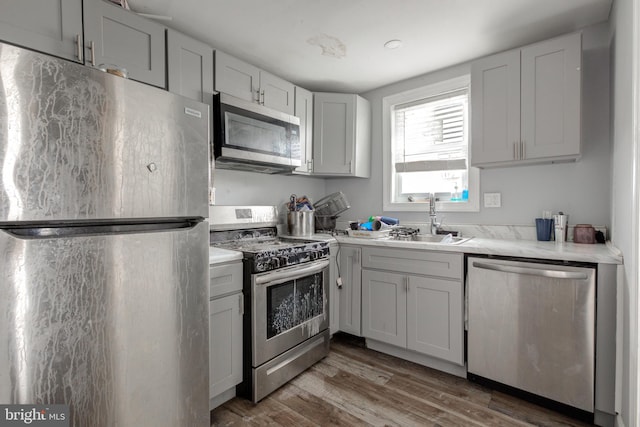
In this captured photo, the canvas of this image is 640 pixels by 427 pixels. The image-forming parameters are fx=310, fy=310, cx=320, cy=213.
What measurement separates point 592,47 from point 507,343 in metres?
2.03

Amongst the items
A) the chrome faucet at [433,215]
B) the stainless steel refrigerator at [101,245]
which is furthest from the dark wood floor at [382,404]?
the chrome faucet at [433,215]

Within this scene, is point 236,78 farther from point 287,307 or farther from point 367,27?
point 287,307

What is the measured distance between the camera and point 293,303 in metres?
2.07

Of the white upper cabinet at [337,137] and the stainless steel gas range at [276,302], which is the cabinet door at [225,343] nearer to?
the stainless steel gas range at [276,302]

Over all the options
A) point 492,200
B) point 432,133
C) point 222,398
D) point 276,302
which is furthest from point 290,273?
point 432,133

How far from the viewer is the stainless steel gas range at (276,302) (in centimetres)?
182

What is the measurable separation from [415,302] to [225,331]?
1.30 metres

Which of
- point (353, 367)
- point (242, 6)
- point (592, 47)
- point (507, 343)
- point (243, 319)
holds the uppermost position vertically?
point (242, 6)

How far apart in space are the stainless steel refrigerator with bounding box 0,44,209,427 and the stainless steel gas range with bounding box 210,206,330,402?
0.42 m

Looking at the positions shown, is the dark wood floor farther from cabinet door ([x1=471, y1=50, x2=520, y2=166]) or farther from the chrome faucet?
cabinet door ([x1=471, y1=50, x2=520, y2=166])

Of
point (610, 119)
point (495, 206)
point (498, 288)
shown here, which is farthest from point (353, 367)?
point (610, 119)

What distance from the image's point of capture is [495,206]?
97.4 inches

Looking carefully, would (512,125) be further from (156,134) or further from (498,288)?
(156,134)

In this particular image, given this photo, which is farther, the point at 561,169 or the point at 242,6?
the point at 561,169
